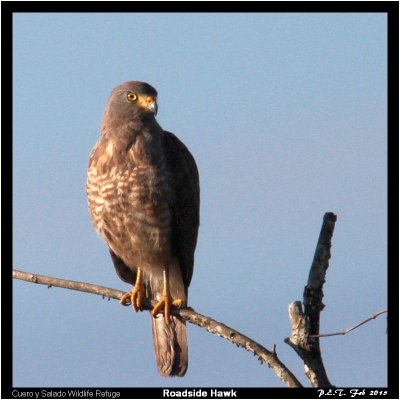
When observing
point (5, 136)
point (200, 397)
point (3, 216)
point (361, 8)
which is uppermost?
point (361, 8)

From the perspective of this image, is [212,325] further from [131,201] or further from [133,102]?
[133,102]

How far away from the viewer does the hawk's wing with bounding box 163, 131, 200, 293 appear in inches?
252

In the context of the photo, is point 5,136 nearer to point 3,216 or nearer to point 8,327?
point 3,216

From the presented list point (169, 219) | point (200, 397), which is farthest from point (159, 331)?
point (200, 397)

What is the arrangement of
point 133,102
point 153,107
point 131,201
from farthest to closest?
point 133,102 → point 153,107 → point 131,201

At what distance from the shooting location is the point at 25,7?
241 inches

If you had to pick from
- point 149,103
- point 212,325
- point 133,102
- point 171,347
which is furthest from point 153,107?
point 212,325

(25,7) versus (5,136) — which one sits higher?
(25,7)

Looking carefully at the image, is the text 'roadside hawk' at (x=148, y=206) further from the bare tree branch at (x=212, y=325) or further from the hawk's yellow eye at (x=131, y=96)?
the bare tree branch at (x=212, y=325)

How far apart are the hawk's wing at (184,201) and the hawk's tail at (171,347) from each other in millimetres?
383

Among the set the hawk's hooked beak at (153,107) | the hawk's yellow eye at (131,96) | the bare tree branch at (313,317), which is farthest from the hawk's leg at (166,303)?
the bare tree branch at (313,317)

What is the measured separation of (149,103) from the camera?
6.61 metres

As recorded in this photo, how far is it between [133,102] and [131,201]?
0.90m

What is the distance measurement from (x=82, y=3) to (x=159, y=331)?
266 cm
